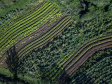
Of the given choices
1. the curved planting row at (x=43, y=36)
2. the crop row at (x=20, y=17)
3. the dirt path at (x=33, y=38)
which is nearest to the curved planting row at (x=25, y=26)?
the crop row at (x=20, y=17)

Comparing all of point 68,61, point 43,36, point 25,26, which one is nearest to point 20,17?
point 25,26

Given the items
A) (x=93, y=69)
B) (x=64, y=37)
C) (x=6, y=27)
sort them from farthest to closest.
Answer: (x=6, y=27) → (x=64, y=37) → (x=93, y=69)

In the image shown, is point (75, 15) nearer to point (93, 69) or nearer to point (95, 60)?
point (95, 60)

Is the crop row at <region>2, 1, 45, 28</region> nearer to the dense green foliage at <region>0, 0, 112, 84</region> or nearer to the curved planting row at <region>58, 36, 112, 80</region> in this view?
the dense green foliage at <region>0, 0, 112, 84</region>

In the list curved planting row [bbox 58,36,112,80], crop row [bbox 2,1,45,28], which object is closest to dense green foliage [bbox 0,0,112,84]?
curved planting row [bbox 58,36,112,80]

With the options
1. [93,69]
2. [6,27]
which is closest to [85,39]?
[93,69]

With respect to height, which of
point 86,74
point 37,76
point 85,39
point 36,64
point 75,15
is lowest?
point 86,74
